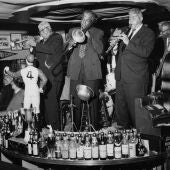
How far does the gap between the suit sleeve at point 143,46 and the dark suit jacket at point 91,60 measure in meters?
0.57

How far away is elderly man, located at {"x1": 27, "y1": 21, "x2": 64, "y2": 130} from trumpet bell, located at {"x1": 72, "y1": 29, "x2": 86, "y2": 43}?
66 cm

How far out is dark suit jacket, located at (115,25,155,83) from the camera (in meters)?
4.63

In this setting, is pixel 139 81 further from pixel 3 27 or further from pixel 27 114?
pixel 3 27

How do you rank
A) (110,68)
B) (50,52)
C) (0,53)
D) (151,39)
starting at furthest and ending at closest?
(0,53)
(110,68)
(50,52)
(151,39)

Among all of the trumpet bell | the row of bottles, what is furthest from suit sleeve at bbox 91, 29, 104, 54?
the row of bottles

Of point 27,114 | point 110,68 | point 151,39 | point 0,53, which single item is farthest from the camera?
point 0,53

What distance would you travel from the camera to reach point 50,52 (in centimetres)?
544

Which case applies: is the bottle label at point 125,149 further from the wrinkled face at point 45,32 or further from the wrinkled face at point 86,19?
the wrinkled face at point 45,32

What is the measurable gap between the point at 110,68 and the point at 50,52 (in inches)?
76.7

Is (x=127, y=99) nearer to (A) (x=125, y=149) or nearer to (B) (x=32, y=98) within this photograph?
(A) (x=125, y=149)

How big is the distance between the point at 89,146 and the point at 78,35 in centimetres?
192

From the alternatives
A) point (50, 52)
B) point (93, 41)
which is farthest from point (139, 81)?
point (50, 52)

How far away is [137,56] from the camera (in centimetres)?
471

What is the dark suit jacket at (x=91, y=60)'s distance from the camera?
196 inches
